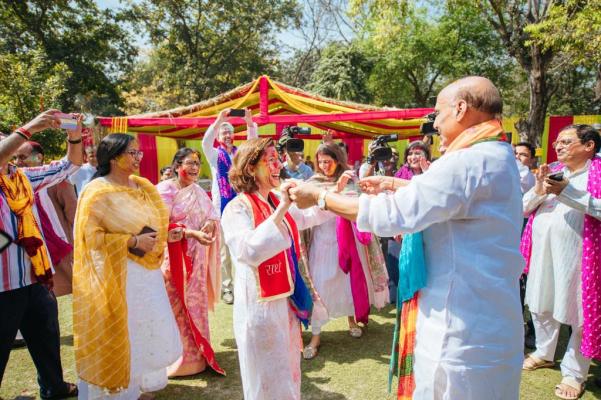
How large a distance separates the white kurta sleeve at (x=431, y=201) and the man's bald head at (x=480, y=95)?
0.25m

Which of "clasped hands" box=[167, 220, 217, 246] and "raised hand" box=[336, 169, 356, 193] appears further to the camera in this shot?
"clasped hands" box=[167, 220, 217, 246]

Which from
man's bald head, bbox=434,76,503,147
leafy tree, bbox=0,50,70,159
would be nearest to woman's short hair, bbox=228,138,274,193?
man's bald head, bbox=434,76,503,147

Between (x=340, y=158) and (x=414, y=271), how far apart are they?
2379mm

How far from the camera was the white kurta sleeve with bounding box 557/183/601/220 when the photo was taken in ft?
9.35

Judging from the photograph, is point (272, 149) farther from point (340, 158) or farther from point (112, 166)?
point (340, 158)

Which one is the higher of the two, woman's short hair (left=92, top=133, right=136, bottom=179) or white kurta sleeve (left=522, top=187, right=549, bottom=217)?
woman's short hair (left=92, top=133, right=136, bottom=179)

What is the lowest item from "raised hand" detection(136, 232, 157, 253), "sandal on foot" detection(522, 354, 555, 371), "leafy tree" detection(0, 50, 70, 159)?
"sandal on foot" detection(522, 354, 555, 371)

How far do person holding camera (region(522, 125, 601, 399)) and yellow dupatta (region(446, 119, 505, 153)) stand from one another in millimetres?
1560

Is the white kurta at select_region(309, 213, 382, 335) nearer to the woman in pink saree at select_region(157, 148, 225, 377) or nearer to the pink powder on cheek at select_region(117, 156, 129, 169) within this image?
the woman in pink saree at select_region(157, 148, 225, 377)

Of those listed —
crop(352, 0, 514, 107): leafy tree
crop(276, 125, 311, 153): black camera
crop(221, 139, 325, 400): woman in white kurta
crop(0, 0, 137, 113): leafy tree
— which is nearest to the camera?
crop(221, 139, 325, 400): woman in white kurta

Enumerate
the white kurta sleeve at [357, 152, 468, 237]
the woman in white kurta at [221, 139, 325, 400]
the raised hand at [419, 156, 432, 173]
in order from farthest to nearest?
the raised hand at [419, 156, 432, 173]
the woman in white kurta at [221, 139, 325, 400]
the white kurta sleeve at [357, 152, 468, 237]

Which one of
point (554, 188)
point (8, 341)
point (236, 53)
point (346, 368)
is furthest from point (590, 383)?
point (236, 53)

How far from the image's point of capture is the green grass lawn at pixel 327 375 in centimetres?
319

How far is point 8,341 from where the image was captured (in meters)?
2.70
